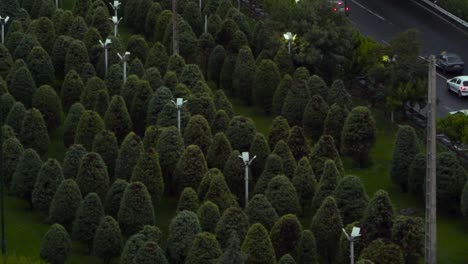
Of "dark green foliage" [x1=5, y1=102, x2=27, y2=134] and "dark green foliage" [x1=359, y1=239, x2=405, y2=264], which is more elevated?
"dark green foliage" [x1=5, y1=102, x2=27, y2=134]

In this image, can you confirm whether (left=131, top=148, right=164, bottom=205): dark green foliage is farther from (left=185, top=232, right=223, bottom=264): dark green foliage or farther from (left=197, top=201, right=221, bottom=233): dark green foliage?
(left=185, top=232, right=223, bottom=264): dark green foliage

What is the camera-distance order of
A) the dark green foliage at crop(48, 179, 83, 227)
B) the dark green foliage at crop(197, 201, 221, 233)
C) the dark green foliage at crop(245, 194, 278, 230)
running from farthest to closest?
the dark green foliage at crop(48, 179, 83, 227), the dark green foliage at crop(245, 194, 278, 230), the dark green foliage at crop(197, 201, 221, 233)

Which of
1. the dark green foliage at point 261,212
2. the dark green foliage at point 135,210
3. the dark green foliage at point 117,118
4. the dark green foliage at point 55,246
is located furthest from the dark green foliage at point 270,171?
the dark green foliage at point 55,246

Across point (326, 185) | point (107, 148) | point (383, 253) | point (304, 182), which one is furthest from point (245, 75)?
point (383, 253)

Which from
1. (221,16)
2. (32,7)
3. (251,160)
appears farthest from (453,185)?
(32,7)

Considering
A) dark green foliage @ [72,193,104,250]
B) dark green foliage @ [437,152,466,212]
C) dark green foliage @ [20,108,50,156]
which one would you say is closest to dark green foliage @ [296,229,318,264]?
dark green foliage @ [72,193,104,250]

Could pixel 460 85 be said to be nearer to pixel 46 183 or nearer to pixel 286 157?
pixel 286 157
